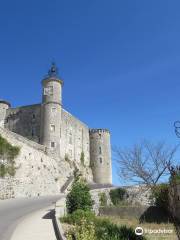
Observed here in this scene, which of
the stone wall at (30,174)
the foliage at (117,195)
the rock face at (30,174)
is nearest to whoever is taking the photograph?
the rock face at (30,174)

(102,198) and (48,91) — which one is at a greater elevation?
(48,91)

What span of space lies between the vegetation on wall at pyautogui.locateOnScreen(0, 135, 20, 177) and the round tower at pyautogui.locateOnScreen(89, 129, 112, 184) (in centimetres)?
3453

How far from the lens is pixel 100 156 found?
66.5 metres

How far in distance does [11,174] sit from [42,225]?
1914cm

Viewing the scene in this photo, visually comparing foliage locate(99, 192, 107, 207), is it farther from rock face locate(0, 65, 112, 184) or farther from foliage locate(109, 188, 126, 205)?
rock face locate(0, 65, 112, 184)

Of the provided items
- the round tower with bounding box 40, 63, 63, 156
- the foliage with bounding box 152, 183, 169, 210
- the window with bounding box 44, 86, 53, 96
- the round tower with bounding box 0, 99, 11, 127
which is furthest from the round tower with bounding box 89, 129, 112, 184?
the foliage with bounding box 152, 183, 169, 210

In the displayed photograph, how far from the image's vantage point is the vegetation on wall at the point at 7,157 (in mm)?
29928

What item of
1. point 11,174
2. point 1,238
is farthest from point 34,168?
point 1,238

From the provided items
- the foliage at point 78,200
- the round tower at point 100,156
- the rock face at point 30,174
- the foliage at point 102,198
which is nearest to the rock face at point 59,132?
the round tower at point 100,156

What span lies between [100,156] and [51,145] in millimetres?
18117

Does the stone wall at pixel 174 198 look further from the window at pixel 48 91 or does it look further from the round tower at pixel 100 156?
the round tower at pixel 100 156

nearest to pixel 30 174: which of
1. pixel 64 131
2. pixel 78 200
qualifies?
pixel 78 200

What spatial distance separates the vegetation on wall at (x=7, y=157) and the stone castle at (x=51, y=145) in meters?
0.79

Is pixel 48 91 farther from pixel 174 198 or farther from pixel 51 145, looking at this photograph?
pixel 174 198
